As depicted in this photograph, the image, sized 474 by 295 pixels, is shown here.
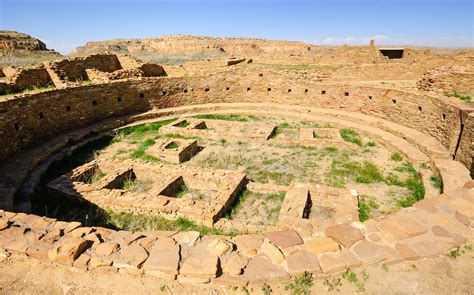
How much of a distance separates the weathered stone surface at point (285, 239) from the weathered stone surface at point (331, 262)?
1.19 feet

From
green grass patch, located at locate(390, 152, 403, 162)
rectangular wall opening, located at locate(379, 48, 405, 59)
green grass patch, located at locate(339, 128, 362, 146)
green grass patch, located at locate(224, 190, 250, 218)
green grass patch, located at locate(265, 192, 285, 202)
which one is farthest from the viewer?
rectangular wall opening, located at locate(379, 48, 405, 59)

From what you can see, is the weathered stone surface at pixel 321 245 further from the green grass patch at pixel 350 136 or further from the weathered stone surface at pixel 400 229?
the green grass patch at pixel 350 136

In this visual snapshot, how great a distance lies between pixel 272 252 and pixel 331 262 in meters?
0.72

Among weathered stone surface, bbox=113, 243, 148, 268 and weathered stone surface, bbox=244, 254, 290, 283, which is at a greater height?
weathered stone surface, bbox=113, 243, 148, 268

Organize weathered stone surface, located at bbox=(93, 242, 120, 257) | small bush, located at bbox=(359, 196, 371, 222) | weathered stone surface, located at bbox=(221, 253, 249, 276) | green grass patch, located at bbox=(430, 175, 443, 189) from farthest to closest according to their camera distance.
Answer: green grass patch, located at bbox=(430, 175, 443, 189), small bush, located at bbox=(359, 196, 371, 222), weathered stone surface, located at bbox=(93, 242, 120, 257), weathered stone surface, located at bbox=(221, 253, 249, 276)

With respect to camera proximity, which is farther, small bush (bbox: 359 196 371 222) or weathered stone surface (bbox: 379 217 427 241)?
small bush (bbox: 359 196 371 222)

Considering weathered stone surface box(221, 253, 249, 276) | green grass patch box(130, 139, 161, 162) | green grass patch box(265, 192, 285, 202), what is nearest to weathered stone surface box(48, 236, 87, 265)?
weathered stone surface box(221, 253, 249, 276)

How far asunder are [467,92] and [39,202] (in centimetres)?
1487

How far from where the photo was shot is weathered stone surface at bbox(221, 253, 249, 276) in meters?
3.55

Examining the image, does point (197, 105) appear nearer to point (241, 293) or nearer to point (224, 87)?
point (224, 87)

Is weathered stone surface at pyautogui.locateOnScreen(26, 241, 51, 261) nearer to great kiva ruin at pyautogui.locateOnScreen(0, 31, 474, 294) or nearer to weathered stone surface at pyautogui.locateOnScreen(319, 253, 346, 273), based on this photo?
great kiva ruin at pyautogui.locateOnScreen(0, 31, 474, 294)

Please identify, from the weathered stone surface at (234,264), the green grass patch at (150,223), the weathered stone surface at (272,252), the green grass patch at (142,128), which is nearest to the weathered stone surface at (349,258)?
the weathered stone surface at (272,252)

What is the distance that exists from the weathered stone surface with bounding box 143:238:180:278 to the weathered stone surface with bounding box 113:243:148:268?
86mm

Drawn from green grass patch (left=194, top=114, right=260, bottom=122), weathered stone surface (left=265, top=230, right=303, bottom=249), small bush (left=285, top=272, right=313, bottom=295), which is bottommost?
green grass patch (left=194, top=114, right=260, bottom=122)
